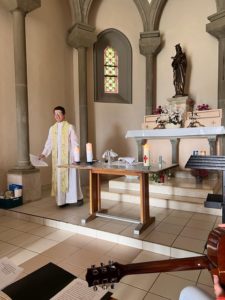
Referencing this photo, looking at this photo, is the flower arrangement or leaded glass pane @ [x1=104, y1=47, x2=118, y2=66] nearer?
the flower arrangement

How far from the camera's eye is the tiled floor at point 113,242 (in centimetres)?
242

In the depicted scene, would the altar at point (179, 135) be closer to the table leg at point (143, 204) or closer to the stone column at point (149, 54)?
the stone column at point (149, 54)

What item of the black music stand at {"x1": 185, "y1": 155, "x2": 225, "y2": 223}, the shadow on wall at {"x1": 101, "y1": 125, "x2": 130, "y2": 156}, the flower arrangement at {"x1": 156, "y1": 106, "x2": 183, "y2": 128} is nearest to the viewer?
the black music stand at {"x1": 185, "y1": 155, "x2": 225, "y2": 223}

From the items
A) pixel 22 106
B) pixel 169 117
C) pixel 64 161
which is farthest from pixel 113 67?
pixel 64 161

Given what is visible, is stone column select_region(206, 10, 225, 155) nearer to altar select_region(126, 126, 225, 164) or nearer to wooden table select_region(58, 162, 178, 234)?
altar select_region(126, 126, 225, 164)

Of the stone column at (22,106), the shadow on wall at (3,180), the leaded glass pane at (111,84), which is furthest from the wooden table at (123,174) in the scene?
the leaded glass pane at (111,84)

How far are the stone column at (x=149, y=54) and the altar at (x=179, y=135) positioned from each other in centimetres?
158

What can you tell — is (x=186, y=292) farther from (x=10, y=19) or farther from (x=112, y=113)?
(x=112, y=113)

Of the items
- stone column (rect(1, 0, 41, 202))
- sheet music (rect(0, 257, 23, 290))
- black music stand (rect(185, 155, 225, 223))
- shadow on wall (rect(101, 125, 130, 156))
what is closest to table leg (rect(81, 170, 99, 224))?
stone column (rect(1, 0, 41, 202))

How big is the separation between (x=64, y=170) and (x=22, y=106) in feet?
5.49

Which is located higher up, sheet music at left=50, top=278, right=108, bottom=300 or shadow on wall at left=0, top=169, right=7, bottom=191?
sheet music at left=50, top=278, right=108, bottom=300

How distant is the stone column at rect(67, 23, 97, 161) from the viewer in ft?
21.1

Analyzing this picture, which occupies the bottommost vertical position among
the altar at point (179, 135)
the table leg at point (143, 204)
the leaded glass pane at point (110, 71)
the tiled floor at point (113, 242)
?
the tiled floor at point (113, 242)

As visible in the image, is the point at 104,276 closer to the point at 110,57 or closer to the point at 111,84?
the point at 111,84
